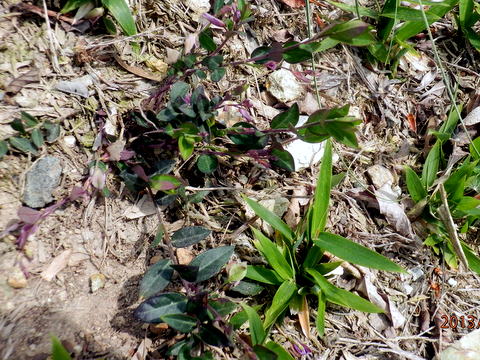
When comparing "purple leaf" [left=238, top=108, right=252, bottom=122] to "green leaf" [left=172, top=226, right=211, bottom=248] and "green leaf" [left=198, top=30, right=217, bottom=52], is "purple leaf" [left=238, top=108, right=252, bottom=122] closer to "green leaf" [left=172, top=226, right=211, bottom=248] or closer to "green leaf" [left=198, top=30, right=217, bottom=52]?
"green leaf" [left=198, top=30, right=217, bottom=52]

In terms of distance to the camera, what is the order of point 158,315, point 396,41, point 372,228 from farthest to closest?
point 396,41 < point 372,228 < point 158,315

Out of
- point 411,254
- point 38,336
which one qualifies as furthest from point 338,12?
point 38,336

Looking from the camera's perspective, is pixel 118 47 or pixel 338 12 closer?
pixel 118 47

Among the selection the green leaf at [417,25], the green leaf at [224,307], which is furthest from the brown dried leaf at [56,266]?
the green leaf at [417,25]

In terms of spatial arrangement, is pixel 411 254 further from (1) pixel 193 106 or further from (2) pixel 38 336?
(2) pixel 38 336

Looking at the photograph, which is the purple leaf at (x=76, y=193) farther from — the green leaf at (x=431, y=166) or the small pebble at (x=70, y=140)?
the green leaf at (x=431, y=166)

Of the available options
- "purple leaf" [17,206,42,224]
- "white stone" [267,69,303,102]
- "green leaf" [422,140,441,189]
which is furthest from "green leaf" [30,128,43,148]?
"green leaf" [422,140,441,189]

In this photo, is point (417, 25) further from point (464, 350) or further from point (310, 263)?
point (464, 350)

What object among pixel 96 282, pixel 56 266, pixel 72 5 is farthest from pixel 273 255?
pixel 72 5
